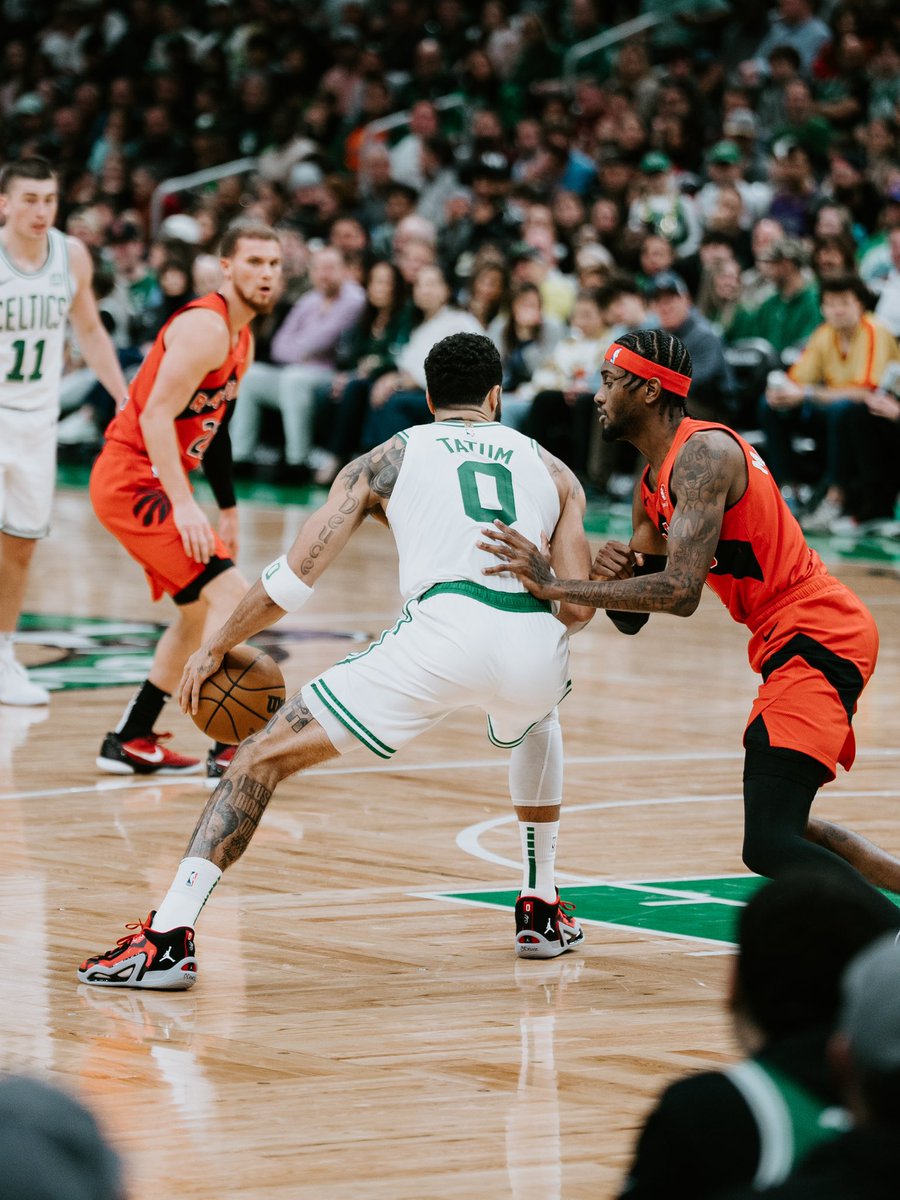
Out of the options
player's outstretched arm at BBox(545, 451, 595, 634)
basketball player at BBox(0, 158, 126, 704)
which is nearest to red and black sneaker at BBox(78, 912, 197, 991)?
player's outstretched arm at BBox(545, 451, 595, 634)

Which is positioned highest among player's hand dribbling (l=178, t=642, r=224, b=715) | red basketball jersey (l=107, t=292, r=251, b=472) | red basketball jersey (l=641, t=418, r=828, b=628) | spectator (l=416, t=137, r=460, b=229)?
spectator (l=416, t=137, r=460, b=229)

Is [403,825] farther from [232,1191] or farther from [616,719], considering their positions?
[232,1191]

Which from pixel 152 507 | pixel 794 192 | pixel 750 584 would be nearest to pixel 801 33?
pixel 794 192

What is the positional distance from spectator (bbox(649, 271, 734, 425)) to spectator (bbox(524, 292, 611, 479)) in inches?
30.7

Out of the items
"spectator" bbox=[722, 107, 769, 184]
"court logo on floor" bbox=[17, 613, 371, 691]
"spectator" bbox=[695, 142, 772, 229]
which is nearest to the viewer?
"court logo on floor" bbox=[17, 613, 371, 691]

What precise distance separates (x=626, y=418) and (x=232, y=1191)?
97.5 inches

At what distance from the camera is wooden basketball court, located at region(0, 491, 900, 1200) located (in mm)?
4125

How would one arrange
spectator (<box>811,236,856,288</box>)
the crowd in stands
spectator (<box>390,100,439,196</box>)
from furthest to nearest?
1. spectator (<box>390,100,439,196</box>)
2. the crowd in stands
3. spectator (<box>811,236,856,288</box>)

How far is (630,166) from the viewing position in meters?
18.6

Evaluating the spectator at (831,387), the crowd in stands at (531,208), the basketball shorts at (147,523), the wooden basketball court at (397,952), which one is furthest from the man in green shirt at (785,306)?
the basketball shorts at (147,523)

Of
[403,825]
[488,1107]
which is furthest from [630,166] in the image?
[488,1107]

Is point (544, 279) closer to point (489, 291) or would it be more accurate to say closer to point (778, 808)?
point (489, 291)

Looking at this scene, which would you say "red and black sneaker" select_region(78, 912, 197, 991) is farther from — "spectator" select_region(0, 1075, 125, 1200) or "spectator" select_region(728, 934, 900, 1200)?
"spectator" select_region(0, 1075, 125, 1200)

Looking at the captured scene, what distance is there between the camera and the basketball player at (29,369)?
9305 mm
